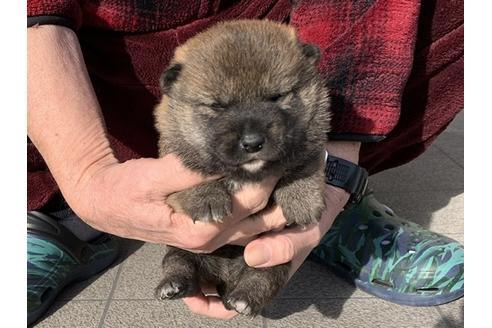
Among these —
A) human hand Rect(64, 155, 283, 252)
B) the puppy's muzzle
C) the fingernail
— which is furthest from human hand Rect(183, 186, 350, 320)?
the puppy's muzzle

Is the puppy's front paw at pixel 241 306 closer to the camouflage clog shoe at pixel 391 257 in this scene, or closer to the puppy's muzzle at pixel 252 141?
the puppy's muzzle at pixel 252 141

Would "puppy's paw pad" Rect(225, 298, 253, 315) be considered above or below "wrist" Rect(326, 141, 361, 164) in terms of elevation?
below

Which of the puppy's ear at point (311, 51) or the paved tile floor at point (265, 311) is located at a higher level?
the puppy's ear at point (311, 51)

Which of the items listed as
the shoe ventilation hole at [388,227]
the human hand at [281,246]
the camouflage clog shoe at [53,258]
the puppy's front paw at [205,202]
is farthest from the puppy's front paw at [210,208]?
the shoe ventilation hole at [388,227]

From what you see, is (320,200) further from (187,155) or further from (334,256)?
(334,256)

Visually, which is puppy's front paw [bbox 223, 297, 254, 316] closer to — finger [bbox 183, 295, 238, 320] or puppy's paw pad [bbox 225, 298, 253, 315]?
puppy's paw pad [bbox 225, 298, 253, 315]

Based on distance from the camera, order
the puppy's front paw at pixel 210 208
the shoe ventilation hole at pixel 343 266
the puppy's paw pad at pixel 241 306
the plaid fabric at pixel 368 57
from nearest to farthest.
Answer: the puppy's front paw at pixel 210 208 < the puppy's paw pad at pixel 241 306 < the plaid fabric at pixel 368 57 < the shoe ventilation hole at pixel 343 266

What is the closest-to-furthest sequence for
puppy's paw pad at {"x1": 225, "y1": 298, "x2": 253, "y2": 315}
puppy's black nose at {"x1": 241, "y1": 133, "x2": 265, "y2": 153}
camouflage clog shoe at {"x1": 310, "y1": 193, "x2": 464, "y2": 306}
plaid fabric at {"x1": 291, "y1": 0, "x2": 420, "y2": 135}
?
puppy's black nose at {"x1": 241, "y1": 133, "x2": 265, "y2": 153} < puppy's paw pad at {"x1": 225, "y1": 298, "x2": 253, "y2": 315} < plaid fabric at {"x1": 291, "y1": 0, "x2": 420, "y2": 135} < camouflage clog shoe at {"x1": 310, "y1": 193, "x2": 464, "y2": 306}

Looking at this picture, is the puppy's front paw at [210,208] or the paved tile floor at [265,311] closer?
the puppy's front paw at [210,208]
